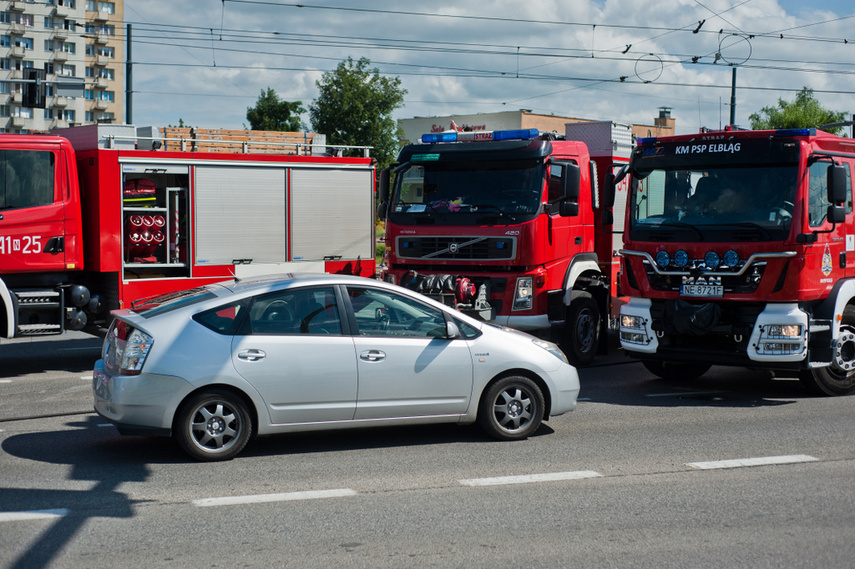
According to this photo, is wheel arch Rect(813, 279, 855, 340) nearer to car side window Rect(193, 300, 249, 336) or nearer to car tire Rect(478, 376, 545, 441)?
car tire Rect(478, 376, 545, 441)

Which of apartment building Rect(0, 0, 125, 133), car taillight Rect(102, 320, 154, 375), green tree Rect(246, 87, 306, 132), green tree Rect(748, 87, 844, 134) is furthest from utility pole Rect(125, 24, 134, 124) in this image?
apartment building Rect(0, 0, 125, 133)

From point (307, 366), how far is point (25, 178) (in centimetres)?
574

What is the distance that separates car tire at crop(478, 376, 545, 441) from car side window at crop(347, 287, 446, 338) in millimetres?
704

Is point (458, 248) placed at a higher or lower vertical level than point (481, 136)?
lower

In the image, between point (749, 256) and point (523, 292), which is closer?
point (749, 256)

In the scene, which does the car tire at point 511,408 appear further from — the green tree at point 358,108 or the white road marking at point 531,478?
the green tree at point 358,108

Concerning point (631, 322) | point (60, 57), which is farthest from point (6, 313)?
point (60, 57)

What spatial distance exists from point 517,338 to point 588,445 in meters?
1.08

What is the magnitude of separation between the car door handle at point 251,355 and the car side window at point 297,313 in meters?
0.18

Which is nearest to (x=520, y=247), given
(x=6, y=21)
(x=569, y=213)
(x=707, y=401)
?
(x=569, y=213)

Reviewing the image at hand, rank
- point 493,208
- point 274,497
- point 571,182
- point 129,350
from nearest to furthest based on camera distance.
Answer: point 274,497 → point 129,350 → point 571,182 → point 493,208

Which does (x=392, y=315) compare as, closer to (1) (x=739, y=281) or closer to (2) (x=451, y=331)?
(2) (x=451, y=331)

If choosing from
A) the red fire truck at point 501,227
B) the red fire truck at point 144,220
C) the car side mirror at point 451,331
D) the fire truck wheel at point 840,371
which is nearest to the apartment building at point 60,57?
the red fire truck at point 144,220

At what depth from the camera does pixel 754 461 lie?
7.44 m
